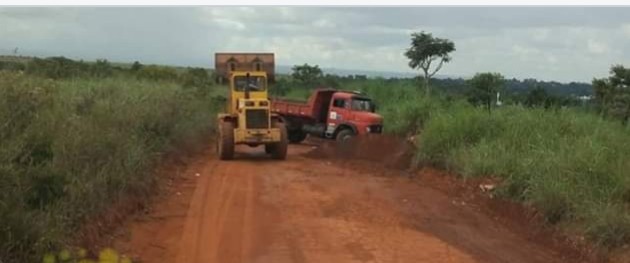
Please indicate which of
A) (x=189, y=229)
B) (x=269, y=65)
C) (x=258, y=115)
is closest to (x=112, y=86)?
(x=258, y=115)

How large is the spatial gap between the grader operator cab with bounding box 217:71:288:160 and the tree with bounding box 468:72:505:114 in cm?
845

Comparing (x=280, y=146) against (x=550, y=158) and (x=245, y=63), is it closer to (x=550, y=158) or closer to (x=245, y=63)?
(x=245, y=63)

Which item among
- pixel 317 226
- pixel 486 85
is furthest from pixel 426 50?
pixel 317 226

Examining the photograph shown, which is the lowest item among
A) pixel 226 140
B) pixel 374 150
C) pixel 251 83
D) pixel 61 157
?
pixel 374 150

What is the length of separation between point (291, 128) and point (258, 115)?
7.56 metres

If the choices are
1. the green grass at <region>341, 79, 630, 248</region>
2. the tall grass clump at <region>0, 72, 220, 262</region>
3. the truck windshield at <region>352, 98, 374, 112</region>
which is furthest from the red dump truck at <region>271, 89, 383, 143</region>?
the tall grass clump at <region>0, 72, 220, 262</region>

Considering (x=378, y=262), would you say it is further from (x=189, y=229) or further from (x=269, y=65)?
(x=269, y=65)

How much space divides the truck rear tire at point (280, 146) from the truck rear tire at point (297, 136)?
22.0ft

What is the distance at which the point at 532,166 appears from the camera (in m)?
14.7

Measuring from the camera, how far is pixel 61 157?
1008 centimetres

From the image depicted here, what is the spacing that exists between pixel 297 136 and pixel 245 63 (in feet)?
18.5

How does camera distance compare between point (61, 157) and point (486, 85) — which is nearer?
point (61, 157)

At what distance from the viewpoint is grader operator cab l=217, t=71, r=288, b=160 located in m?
22.4

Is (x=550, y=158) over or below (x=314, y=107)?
over
